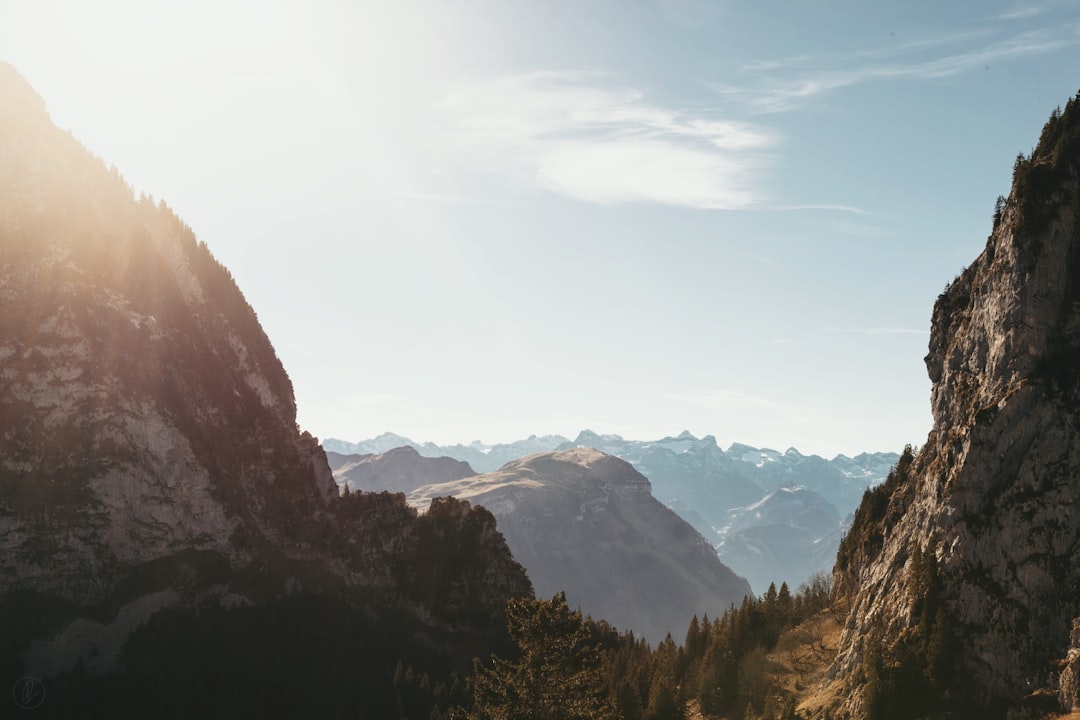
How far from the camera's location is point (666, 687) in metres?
123

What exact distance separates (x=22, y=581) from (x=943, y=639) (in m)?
201

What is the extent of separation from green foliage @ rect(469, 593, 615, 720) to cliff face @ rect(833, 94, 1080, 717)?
5153 centimetres

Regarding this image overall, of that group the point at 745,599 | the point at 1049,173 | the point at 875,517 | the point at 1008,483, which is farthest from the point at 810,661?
the point at 1049,173

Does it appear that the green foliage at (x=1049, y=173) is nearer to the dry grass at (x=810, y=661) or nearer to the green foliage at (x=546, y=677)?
the dry grass at (x=810, y=661)

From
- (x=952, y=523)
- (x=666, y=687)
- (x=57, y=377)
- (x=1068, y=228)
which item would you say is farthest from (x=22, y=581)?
(x=1068, y=228)

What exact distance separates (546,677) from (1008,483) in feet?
214

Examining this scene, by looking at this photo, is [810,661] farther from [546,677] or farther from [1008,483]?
[546,677]

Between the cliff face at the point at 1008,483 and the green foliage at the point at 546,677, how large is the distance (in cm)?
5153

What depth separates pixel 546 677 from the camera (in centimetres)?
5625

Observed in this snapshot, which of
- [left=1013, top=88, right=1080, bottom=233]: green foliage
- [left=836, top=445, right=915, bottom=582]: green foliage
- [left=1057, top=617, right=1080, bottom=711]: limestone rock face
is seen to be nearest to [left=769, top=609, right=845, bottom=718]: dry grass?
[left=836, top=445, right=915, bottom=582]: green foliage

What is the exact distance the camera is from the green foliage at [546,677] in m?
55.8

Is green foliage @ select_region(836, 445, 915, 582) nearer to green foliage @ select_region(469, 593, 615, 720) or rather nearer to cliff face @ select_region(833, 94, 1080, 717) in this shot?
cliff face @ select_region(833, 94, 1080, 717)

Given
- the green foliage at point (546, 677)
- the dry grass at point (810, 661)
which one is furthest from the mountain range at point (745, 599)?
the dry grass at point (810, 661)

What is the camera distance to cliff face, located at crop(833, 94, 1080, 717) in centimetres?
7956
